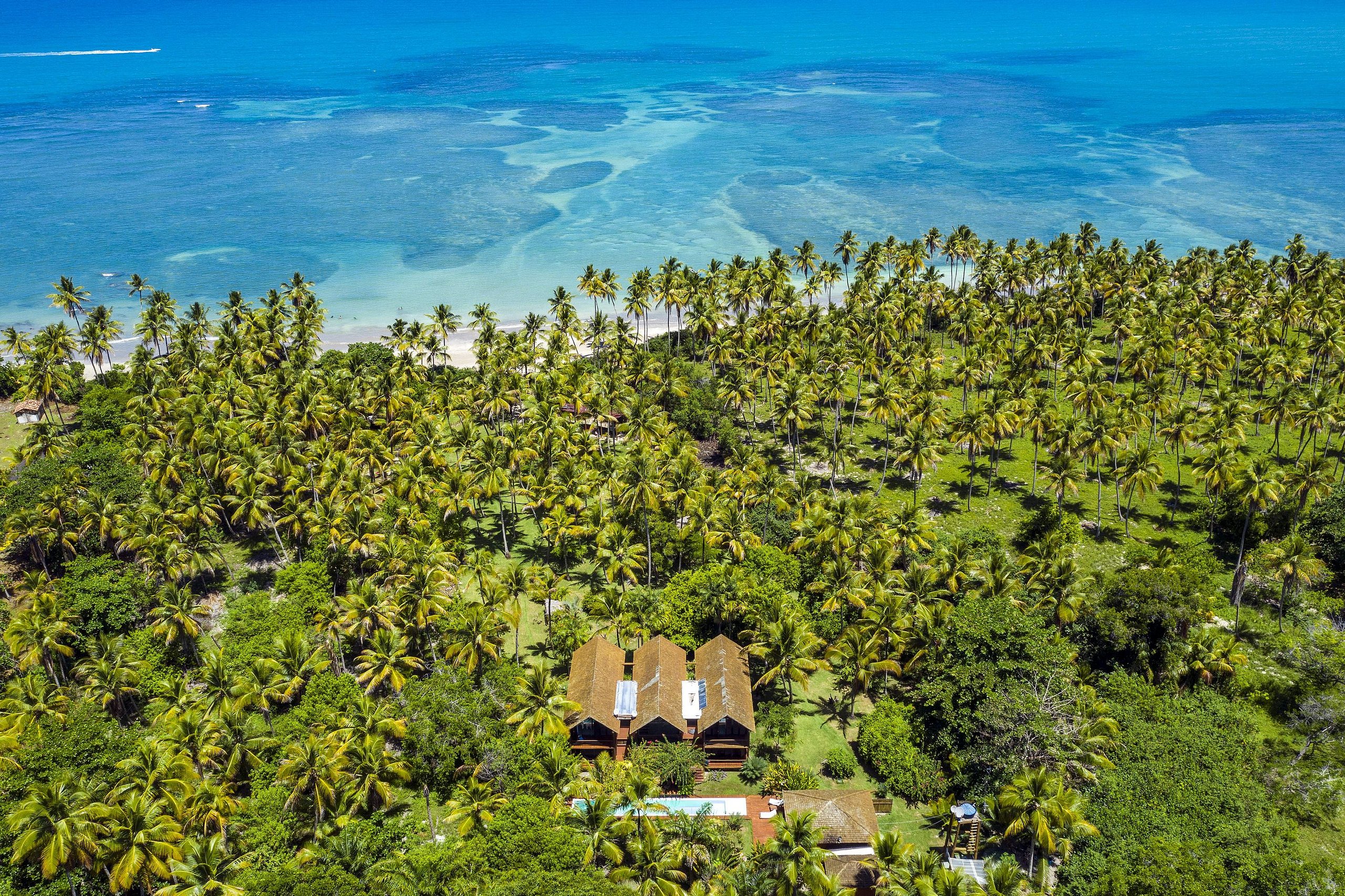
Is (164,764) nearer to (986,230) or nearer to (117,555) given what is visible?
(117,555)

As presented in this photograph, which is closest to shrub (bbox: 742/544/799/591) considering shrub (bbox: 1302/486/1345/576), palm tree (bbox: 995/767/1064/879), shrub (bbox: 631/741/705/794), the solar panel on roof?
the solar panel on roof

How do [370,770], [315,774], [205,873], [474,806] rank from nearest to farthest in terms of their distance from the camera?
[205,873] → [315,774] → [474,806] → [370,770]

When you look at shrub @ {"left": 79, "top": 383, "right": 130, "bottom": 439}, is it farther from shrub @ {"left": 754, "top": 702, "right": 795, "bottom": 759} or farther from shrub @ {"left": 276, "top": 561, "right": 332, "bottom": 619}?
shrub @ {"left": 754, "top": 702, "right": 795, "bottom": 759}

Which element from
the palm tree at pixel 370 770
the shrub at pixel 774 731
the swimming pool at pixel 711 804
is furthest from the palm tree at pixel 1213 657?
the palm tree at pixel 370 770

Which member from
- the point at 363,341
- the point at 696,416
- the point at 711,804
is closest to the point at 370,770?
the point at 711,804

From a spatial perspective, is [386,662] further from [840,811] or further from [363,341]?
[363,341]

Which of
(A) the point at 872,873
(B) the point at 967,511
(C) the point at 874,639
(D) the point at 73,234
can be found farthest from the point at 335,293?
(A) the point at 872,873
